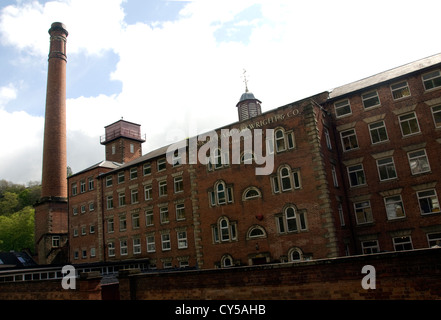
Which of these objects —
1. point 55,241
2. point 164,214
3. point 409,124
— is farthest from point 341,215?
point 55,241

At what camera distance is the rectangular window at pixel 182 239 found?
32.6 metres

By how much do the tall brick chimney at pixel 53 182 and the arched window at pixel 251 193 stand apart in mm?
30001

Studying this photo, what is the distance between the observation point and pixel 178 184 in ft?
112

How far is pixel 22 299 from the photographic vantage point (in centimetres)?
1772

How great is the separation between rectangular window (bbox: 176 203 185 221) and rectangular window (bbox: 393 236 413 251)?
717 inches

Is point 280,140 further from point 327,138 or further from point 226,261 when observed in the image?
point 226,261

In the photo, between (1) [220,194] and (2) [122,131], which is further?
(2) [122,131]

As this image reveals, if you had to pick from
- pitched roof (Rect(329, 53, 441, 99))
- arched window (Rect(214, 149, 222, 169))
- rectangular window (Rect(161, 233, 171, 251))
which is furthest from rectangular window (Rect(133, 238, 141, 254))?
pitched roof (Rect(329, 53, 441, 99))

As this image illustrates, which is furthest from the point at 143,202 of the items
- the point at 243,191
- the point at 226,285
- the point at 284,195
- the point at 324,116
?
the point at 226,285

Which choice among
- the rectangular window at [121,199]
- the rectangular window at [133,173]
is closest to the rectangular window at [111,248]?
the rectangular window at [121,199]

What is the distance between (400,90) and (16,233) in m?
66.6

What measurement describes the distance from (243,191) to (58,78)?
35.0 meters

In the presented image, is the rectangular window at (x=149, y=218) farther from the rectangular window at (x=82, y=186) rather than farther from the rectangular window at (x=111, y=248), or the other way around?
the rectangular window at (x=82, y=186)

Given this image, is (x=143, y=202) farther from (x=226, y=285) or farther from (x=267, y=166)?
(x=226, y=285)
